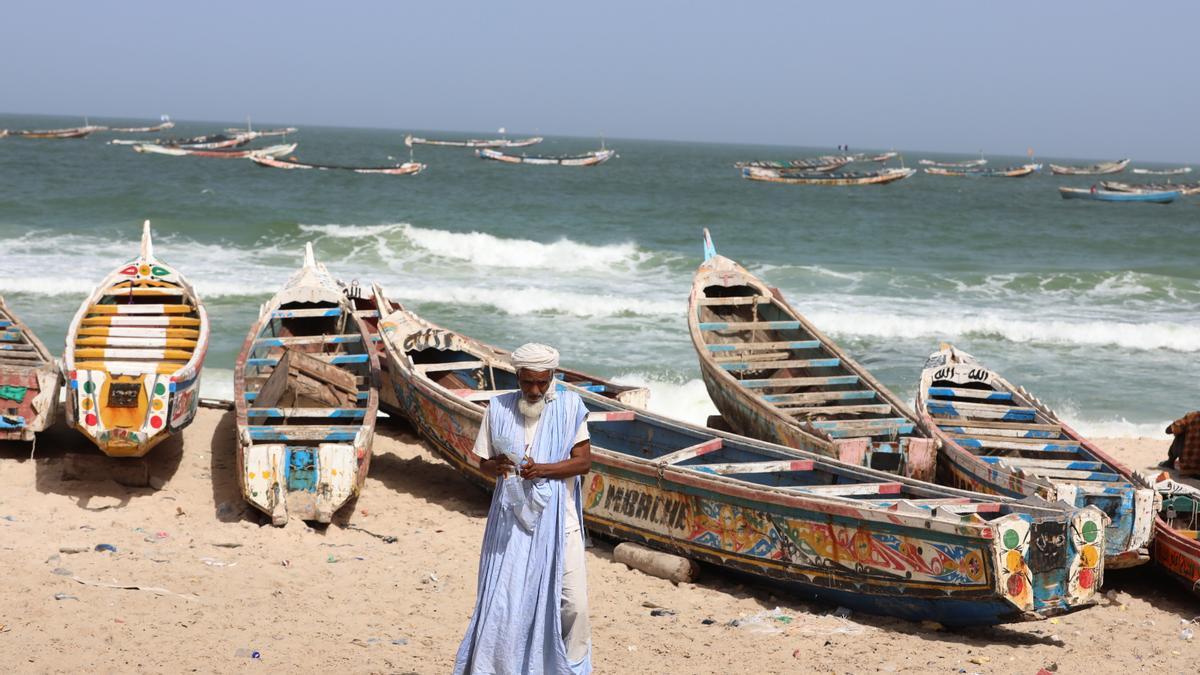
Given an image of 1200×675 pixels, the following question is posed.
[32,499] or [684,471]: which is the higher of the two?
[684,471]

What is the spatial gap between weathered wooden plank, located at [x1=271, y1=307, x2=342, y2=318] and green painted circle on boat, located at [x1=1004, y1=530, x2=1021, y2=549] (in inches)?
294

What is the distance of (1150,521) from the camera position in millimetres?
7844

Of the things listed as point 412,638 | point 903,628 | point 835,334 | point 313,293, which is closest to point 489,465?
point 412,638

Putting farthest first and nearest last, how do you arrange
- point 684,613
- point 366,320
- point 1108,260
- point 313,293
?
point 1108,260, point 366,320, point 313,293, point 684,613

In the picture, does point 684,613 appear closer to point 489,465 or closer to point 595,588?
point 595,588

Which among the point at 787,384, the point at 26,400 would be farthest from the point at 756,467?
the point at 26,400

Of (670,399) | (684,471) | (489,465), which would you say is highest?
(489,465)

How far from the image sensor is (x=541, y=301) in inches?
848

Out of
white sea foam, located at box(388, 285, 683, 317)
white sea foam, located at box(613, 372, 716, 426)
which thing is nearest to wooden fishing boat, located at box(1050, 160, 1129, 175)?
white sea foam, located at box(388, 285, 683, 317)

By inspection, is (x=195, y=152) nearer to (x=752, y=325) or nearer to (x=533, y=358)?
(x=752, y=325)

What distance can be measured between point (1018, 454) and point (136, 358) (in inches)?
306

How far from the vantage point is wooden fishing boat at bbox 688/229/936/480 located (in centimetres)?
931

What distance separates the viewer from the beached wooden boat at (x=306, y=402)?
335 inches

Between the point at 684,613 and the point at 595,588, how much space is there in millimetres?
700
